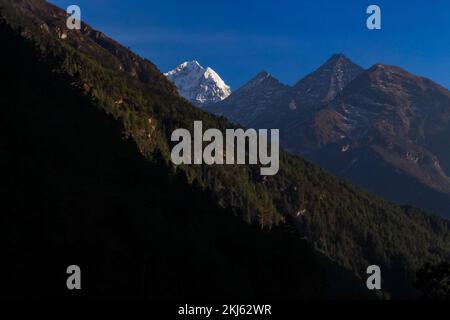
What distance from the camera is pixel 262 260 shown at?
406ft

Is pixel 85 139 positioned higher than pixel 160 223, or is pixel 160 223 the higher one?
pixel 85 139

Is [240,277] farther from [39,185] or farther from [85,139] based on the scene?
[85,139]

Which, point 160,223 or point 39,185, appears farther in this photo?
point 160,223

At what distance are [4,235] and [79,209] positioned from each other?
53.4ft

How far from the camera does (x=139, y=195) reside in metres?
128
